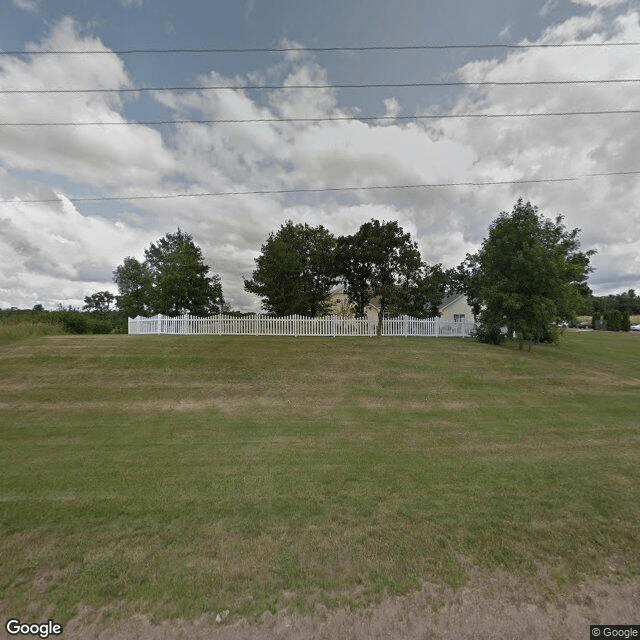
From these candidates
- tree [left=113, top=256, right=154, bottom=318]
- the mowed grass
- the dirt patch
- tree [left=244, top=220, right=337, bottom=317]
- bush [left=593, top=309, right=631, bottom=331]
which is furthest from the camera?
bush [left=593, top=309, right=631, bottom=331]

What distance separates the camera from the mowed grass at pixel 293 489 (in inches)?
111

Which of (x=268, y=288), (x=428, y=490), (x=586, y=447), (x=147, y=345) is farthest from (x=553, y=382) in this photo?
(x=268, y=288)

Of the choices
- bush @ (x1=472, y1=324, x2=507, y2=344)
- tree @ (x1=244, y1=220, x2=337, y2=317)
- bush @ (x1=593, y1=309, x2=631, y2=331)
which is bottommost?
bush @ (x1=472, y1=324, x2=507, y2=344)

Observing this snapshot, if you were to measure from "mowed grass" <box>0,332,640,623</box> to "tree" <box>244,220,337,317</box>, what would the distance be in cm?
1342

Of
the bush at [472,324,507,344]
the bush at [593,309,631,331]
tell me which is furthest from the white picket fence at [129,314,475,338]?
the bush at [593,309,631,331]

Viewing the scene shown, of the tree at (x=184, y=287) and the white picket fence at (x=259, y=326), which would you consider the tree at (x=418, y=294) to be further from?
the tree at (x=184, y=287)

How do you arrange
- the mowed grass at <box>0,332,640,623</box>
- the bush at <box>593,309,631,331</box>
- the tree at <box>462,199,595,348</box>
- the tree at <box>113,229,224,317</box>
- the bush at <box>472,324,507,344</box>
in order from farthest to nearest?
the bush at <box>593,309,631,331</box> < the tree at <box>113,229,224,317</box> < the bush at <box>472,324,507,344</box> < the tree at <box>462,199,595,348</box> < the mowed grass at <box>0,332,640,623</box>

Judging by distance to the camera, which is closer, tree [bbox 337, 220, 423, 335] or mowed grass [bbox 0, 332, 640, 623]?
mowed grass [bbox 0, 332, 640, 623]

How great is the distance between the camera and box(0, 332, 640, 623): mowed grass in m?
2.82

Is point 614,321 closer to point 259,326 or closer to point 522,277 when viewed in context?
point 522,277

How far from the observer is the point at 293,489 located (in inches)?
170

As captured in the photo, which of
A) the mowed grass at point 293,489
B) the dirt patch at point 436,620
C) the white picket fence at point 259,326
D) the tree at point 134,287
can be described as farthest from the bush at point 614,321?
the tree at point 134,287

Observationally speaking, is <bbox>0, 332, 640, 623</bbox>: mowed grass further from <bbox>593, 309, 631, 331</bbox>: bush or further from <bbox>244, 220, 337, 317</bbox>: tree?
<bbox>593, 309, 631, 331</bbox>: bush

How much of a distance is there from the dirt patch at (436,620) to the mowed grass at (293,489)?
0.40 feet
